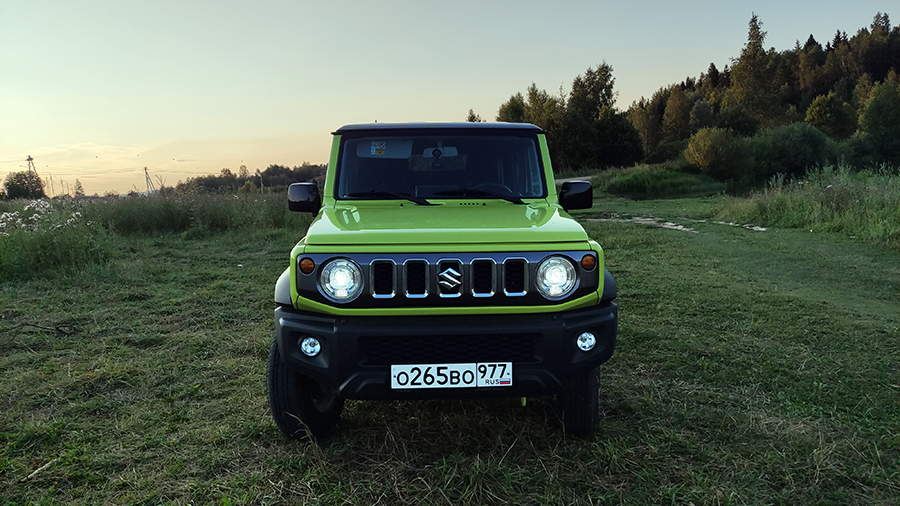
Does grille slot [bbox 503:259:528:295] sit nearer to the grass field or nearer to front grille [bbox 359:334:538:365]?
front grille [bbox 359:334:538:365]

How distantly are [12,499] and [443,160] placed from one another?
2.79m

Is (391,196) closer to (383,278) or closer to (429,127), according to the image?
(429,127)

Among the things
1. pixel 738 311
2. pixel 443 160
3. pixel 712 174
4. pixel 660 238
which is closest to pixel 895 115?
pixel 712 174

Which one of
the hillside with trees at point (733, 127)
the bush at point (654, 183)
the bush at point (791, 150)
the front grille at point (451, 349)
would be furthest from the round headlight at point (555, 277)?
the bush at point (791, 150)

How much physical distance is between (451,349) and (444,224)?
0.62 metres

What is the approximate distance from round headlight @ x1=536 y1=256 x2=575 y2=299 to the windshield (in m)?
1.08

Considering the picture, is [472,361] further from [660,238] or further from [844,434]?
[660,238]

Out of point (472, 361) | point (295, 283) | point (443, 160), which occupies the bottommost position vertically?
point (472, 361)

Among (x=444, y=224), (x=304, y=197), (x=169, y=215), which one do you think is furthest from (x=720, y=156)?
(x=444, y=224)

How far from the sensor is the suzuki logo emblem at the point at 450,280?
264cm

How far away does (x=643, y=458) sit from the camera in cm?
295

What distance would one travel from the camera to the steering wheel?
3729 mm

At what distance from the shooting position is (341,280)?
266cm

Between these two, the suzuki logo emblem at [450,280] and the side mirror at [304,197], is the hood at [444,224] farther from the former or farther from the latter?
the side mirror at [304,197]
